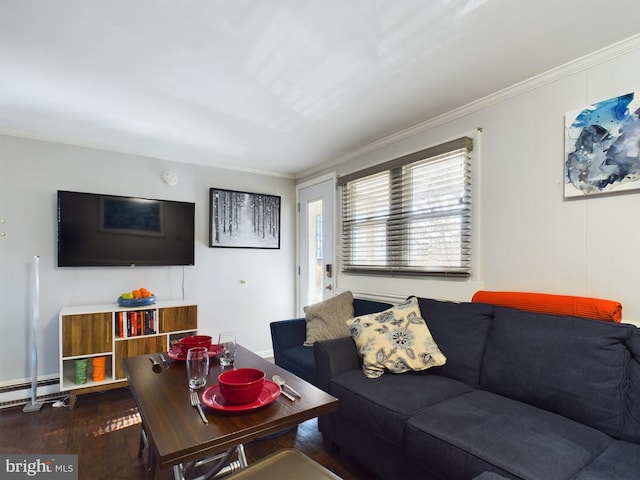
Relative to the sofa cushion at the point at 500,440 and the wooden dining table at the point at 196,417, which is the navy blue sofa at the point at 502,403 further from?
the wooden dining table at the point at 196,417

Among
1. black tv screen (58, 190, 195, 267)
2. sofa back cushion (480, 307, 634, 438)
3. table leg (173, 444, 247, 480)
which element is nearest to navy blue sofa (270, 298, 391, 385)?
table leg (173, 444, 247, 480)

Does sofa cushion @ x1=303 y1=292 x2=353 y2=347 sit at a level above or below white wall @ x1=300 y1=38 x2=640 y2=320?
below

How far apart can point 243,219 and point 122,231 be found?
1.29 meters

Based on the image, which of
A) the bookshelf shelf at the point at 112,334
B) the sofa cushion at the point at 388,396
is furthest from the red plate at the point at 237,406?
the bookshelf shelf at the point at 112,334

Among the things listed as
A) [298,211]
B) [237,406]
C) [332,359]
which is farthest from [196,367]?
[298,211]

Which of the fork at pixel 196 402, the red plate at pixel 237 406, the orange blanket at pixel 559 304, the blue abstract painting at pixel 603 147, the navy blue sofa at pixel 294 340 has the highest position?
the blue abstract painting at pixel 603 147

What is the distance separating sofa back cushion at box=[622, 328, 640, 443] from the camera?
1.42 metres

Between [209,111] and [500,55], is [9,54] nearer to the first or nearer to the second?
[209,111]

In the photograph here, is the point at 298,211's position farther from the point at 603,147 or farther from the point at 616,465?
the point at 616,465

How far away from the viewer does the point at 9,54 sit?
6.15 ft

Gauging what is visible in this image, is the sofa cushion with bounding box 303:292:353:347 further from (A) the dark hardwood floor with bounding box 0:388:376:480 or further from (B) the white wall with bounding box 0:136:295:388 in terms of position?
(B) the white wall with bounding box 0:136:295:388

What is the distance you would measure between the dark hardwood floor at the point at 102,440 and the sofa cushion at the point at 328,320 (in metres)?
0.65

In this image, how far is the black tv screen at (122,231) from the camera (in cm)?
312

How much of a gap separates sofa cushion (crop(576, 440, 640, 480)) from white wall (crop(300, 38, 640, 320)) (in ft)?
2.46
